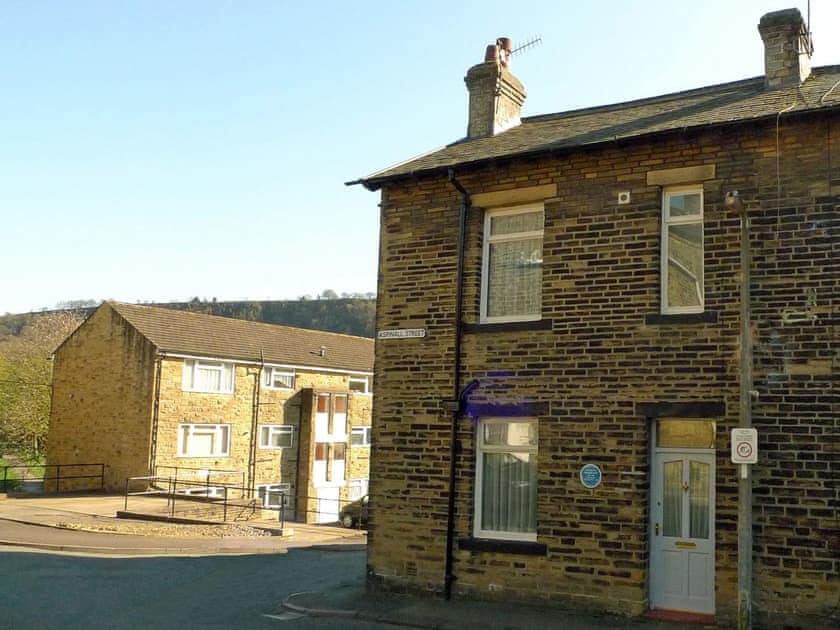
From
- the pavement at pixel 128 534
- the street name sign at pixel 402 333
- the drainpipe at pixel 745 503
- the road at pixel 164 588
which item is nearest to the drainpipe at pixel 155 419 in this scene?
the pavement at pixel 128 534

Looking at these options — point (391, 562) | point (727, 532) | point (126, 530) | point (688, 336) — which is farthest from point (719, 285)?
point (126, 530)

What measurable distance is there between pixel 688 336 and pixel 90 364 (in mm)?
30023

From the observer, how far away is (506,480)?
11.7 m

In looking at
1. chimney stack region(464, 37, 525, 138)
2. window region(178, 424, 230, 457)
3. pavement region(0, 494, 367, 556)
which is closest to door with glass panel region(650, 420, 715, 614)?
chimney stack region(464, 37, 525, 138)

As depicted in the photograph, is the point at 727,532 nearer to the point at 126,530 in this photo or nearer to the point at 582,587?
the point at 582,587

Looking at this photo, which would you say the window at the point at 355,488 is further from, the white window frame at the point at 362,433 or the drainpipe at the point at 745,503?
the drainpipe at the point at 745,503

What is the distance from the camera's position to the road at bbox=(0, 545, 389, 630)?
10.7 meters

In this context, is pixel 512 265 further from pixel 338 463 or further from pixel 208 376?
pixel 338 463

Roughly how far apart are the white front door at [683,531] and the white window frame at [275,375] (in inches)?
1164

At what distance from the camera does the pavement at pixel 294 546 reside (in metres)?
10.3

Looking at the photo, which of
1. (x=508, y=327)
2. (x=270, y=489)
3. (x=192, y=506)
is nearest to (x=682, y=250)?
(x=508, y=327)

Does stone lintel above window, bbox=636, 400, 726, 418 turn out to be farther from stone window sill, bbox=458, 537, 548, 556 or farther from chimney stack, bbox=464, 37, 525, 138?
chimney stack, bbox=464, 37, 525, 138

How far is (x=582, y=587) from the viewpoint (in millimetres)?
10680

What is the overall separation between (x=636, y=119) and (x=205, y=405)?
2663 centimetres
